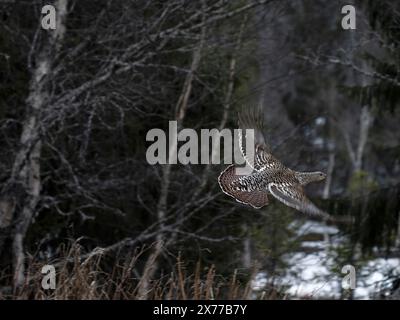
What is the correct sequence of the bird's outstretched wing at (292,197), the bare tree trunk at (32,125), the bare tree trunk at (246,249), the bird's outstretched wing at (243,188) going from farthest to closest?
the bare tree trunk at (246,249) → the bare tree trunk at (32,125) → the bird's outstretched wing at (292,197) → the bird's outstretched wing at (243,188)

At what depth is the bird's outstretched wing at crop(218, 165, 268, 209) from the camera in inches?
189

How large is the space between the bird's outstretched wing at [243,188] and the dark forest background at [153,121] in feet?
15.1

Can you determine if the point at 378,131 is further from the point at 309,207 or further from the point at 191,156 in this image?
the point at 309,207

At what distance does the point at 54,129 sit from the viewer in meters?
11.1

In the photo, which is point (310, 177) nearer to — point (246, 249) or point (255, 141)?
point (255, 141)

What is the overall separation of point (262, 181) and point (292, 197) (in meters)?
0.20

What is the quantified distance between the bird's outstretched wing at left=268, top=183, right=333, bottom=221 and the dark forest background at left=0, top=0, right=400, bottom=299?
14.4ft

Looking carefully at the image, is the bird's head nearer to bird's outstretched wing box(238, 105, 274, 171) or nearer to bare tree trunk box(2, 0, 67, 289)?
bird's outstretched wing box(238, 105, 274, 171)

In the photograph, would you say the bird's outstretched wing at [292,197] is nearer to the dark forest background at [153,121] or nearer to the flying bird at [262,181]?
the flying bird at [262,181]

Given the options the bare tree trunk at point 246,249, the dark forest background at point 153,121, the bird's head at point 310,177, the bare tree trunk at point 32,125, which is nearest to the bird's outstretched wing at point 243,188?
the bird's head at point 310,177

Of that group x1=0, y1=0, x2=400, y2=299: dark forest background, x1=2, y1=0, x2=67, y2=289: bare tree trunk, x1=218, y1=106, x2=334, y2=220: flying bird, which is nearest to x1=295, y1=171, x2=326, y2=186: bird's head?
x1=218, y1=106, x2=334, y2=220: flying bird

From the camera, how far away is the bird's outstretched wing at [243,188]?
Result: 4.80m
